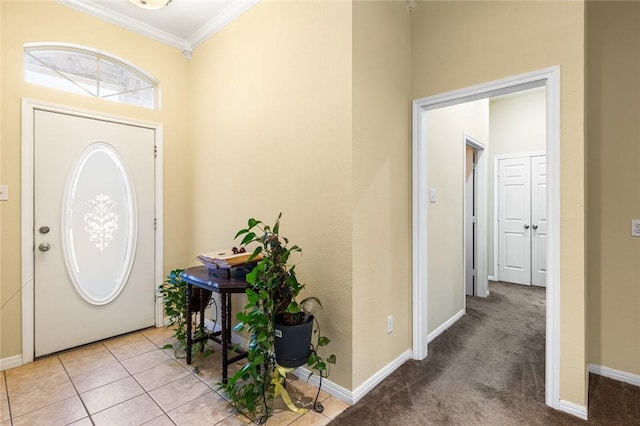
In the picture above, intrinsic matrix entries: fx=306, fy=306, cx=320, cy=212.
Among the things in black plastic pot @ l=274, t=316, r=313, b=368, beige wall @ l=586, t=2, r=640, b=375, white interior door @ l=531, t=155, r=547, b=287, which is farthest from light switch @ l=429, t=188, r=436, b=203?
white interior door @ l=531, t=155, r=547, b=287

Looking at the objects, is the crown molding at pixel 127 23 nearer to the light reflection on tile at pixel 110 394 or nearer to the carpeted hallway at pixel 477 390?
the light reflection on tile at pixel 110 394

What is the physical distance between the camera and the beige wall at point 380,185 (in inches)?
76.7

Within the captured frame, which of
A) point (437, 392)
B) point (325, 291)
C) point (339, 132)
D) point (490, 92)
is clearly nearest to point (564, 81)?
point (490, 92)

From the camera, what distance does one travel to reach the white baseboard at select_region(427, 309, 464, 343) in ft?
9.23

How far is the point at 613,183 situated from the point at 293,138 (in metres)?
2.33

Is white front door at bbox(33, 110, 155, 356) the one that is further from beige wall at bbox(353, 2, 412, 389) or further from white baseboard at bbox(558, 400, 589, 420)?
white baseboard at bbox(558, 400, 589, 420)

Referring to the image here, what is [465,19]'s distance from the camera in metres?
2.16

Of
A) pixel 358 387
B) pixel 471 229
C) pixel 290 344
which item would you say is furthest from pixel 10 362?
pixel 471 229

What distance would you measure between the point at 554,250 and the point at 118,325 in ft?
11.6

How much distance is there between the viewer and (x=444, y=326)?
3051mm

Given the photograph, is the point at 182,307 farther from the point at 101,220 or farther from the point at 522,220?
the point at 522,220

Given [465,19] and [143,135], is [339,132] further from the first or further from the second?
[143,135]

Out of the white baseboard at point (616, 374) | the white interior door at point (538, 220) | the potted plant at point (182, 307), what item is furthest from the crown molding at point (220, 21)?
the white interior door at point (538, 220)

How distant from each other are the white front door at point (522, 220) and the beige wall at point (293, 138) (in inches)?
167
